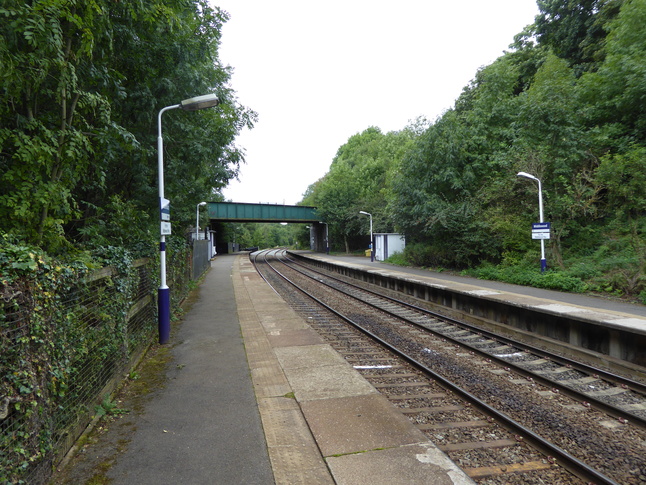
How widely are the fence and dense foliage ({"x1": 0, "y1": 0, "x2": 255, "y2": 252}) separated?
176cm

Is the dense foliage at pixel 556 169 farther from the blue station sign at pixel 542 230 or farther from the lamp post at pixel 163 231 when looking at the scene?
the lamp post at pixel 163 231

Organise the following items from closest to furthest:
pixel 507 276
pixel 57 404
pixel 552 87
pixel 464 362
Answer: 1. pixel 57 404
2. pixel 464 362
3. pixel 507 276
4. pixel 552 87

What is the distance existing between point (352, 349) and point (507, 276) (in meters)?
12.3

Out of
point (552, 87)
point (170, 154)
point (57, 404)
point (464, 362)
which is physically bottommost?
point (464, 362)

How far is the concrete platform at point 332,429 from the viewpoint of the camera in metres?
3.41

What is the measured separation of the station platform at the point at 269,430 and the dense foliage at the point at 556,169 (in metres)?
11.5

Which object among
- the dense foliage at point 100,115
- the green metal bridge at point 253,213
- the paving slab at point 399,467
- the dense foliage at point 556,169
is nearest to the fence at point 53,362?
the dense foliage at point 100,115

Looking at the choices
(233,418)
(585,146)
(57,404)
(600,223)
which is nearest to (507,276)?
(600,223)

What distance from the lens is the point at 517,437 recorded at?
4328 millimetres

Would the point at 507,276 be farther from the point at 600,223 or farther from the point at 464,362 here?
the point at 464,362

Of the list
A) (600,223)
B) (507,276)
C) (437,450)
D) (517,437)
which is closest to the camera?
(437,450)

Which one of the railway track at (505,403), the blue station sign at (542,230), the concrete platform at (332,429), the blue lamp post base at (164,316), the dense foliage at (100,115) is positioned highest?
the dense foliage at (100,115)

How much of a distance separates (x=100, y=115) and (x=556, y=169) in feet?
65.7

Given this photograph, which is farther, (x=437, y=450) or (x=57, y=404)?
(x=437, y=450)
